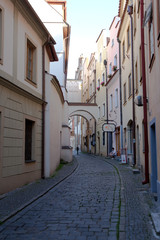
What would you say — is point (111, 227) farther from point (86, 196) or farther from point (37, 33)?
point (37, 33)

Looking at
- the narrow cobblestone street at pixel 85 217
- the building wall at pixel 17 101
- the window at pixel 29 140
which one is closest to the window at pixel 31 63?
the building wall at pixel 17 101

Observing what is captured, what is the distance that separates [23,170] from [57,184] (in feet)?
4.30

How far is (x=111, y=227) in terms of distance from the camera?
16.9 feet

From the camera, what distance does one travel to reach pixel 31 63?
1134cm

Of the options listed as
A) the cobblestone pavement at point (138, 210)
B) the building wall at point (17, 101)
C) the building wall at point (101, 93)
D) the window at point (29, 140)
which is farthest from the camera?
the building wall at point (101, 93)

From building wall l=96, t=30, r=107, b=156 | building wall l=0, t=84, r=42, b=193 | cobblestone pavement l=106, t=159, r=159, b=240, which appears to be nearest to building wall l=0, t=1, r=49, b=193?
building wall l=0, t=84, r=42, b=193

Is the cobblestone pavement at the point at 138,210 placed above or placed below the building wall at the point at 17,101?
below

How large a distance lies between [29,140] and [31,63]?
285 centimetres

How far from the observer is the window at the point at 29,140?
10.7 meters

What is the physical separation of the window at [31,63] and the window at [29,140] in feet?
5.11

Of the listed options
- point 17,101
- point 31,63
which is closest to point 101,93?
point 31,63

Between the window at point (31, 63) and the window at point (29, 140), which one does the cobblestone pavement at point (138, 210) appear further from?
the window at point (31, 63)

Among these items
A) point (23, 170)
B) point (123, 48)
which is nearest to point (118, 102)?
point (123, 48)

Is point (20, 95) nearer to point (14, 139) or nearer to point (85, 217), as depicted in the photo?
point (14, 139)
